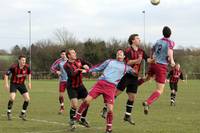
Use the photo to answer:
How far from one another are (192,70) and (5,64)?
35294 millimetres

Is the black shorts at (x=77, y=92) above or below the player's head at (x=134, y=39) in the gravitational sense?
below

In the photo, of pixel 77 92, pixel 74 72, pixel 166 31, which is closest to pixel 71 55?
pixel 74 72

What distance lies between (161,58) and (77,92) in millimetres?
2728

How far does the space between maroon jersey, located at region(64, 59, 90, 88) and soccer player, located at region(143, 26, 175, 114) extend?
2.07 meters

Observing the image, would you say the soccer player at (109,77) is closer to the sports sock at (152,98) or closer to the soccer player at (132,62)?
the soccer player at (132,62)

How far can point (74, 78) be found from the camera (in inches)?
565

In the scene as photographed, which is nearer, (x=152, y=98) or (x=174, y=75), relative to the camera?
(x=152, y=98)

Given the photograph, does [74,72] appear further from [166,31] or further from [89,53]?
[89,53]

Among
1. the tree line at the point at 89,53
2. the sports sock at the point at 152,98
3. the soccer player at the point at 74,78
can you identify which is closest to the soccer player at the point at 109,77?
the soccer player at the point at 74,78

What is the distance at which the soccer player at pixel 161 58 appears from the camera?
13789 millimetres

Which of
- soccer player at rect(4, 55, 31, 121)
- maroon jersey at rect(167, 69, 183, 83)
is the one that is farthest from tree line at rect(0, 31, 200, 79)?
soccer player at rect(4, 55, 31, 121)

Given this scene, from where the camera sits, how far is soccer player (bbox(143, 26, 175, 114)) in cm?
1379

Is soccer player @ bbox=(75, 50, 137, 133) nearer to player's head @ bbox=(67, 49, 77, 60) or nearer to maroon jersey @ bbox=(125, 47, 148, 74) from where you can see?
maroon jersey @ bbox=(125, 47, 148, 74)

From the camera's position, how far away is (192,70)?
8675cm
